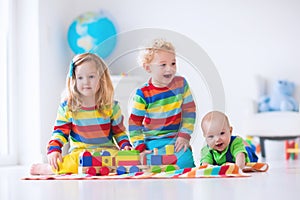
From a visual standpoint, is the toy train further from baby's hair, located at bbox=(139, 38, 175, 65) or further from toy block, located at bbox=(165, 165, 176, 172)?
baby's hair, located at bbox=(139, 38, 175, 65)

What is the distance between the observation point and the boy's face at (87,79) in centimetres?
176

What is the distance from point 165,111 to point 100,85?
0.73ft

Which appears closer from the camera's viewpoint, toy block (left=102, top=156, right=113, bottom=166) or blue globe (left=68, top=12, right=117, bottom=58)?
toy block (left=102, top=156, right=113, bottom=166)

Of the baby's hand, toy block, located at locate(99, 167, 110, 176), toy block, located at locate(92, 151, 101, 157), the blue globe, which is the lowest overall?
toy block, located at locate(99, 167, 110, 176)

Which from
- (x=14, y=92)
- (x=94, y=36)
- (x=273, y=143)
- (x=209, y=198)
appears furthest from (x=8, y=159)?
(x=209, y=198)

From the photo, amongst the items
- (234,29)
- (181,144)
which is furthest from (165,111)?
(234,29)

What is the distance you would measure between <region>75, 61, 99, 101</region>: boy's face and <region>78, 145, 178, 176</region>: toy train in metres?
0.19

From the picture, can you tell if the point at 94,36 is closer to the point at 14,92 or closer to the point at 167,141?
the point at 14,92

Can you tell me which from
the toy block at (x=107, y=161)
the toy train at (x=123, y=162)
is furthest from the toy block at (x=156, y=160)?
the toy block at (x=107, y=161)

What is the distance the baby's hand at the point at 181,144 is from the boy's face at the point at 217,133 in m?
0.08

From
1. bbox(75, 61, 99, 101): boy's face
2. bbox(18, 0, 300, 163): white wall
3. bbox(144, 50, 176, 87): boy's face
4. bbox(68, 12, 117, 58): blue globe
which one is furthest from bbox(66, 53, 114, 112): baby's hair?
bbox(18, 0, 300, 163): white wall

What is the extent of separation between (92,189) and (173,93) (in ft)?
1.74

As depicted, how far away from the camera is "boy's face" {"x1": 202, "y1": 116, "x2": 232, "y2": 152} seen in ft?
5.73

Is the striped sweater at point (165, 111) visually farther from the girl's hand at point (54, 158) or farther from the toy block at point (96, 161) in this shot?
the girl's hand at point (54, 158)
